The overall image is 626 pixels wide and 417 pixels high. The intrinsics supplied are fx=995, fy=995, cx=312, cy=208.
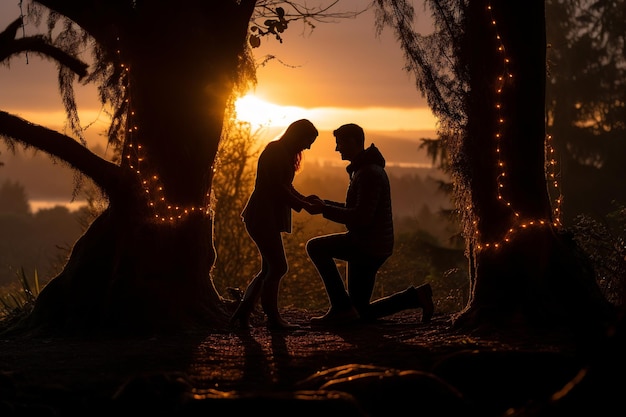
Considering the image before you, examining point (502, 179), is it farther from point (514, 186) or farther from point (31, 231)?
point (31, 231)

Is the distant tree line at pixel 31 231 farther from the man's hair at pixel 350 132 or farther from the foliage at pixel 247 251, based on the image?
the man's hair at pixel 350 132

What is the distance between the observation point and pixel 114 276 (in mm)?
10852

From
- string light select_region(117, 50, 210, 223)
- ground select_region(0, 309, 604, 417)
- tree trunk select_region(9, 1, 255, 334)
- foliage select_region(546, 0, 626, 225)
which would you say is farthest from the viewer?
foliage select_region(546, 0, 626, 225)

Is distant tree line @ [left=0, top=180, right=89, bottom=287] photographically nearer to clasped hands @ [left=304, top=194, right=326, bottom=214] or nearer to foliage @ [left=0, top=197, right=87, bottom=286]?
foliage @ [left=0, top=197, right=87, bottom=286]

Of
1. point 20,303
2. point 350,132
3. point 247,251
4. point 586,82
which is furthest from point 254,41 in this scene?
point 586,82

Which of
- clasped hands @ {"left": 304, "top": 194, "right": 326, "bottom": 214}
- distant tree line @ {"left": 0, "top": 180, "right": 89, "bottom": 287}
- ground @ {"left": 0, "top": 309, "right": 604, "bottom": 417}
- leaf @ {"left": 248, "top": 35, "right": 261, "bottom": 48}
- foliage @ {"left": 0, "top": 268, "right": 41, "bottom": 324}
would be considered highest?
distant tree line @ {"left": 0, "top": 180, "right": 89, "bottom": 287}

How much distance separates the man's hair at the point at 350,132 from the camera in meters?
10.9

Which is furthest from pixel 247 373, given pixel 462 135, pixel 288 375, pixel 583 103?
pixel 583 103

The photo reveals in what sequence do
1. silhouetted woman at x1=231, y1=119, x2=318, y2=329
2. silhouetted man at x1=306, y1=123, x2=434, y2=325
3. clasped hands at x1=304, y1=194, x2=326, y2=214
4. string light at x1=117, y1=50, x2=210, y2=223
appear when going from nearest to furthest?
silhouetted woman at x1=231, y1=119, x2=318, y2=329, clasped hands at x1=304, y1=194, x2=326, y2=214, silhouetted man at x1=306, y1=123, x2=434, y2=325, string light at x1=117, y1=50, x2=210, y2=223

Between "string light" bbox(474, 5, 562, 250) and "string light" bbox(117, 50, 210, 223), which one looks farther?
"string light" bbox(117, 50, 210, 223)

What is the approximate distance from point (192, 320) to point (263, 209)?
151 centimetres

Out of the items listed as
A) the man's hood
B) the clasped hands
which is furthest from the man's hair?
the clasped hands

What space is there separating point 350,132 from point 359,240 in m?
1.20

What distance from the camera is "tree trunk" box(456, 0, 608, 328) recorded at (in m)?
9.67
